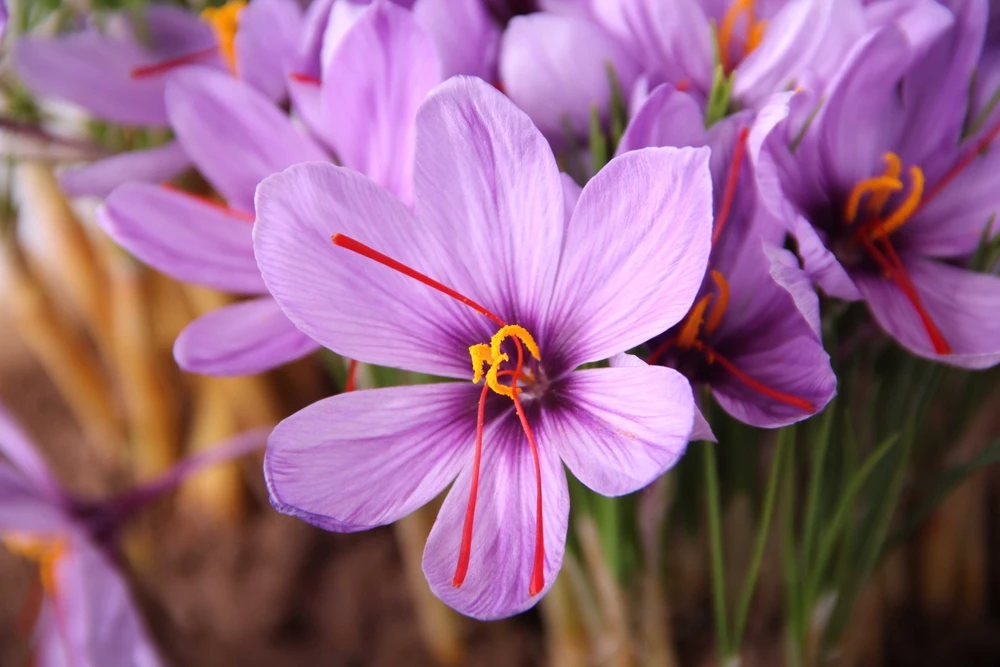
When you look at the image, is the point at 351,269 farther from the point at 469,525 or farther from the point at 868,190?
the point at 868,190

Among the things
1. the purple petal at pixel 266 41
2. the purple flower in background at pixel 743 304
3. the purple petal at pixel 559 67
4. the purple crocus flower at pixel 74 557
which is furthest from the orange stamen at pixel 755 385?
the purple crocus flower at pixel 74 557

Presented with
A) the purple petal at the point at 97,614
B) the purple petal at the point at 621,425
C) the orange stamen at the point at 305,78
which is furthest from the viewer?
the purple petal at the point at 97,614

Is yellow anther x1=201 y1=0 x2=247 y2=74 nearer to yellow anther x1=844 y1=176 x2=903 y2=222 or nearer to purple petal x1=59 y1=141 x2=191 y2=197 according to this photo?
purple petal x1=59 y1=141 x2=191 y2=197

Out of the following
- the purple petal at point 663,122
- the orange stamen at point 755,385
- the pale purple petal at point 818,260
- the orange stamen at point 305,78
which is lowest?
the orange stamen at point 755,385

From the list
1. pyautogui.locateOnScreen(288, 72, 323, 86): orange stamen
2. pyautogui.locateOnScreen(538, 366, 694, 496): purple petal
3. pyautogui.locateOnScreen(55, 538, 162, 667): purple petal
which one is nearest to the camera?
pyautogui.locateOnScreen(538, 366, 694, 496): purple petal

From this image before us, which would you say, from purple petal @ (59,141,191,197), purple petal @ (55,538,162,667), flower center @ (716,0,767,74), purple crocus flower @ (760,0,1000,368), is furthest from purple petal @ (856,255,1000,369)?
purple petal @ (55,538,162,667)

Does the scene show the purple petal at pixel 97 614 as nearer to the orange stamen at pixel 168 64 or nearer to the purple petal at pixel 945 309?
the orange stamen at pixel 168 64

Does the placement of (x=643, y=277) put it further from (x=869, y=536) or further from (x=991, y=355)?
(x=869, y=536)

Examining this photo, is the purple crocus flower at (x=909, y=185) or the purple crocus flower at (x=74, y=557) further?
the purple crocus flower at (x=74, y=557)
